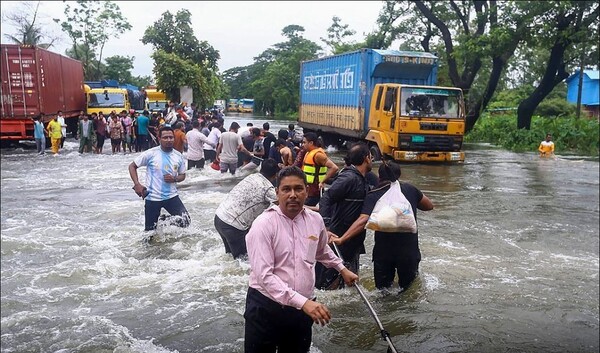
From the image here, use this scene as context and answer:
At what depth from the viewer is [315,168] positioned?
270 inches

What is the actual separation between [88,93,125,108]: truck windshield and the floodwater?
53.2 ft

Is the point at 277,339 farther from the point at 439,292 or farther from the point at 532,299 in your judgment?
the point at 532,299

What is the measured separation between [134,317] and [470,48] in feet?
67.3

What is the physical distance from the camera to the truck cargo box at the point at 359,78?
16.6 meters

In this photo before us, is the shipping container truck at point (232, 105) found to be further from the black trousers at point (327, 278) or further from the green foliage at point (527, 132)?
the black trousers at point (327, 278)

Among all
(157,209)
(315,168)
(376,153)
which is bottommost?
(376,153)

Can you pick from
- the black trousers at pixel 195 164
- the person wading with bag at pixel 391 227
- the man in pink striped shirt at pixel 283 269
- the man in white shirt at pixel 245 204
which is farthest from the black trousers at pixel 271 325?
the black trousers at pixel 195 164

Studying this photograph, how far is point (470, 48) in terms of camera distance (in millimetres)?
22875

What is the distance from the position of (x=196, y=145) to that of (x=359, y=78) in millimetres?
5990

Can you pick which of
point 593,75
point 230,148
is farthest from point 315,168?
point 593,75

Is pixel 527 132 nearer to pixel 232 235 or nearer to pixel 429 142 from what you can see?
pixel 429 142

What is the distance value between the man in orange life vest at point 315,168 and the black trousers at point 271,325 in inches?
146

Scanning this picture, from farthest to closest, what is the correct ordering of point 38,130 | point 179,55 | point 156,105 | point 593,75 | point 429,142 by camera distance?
point 593,75 < point 156,105 < point 179,55 < point 38,130 < point 429,142

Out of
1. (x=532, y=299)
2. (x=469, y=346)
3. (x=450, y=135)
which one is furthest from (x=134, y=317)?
(x=450, y=135)
